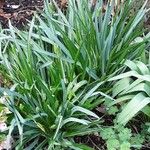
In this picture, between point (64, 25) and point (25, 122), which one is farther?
point (64, 25)

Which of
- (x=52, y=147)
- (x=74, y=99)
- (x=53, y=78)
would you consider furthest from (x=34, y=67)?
(x=52, y=147)

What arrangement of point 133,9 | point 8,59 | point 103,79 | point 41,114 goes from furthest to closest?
point 133,9 → point 8,59 → point 103,79 → point 41,114

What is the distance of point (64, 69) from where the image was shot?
3.42 meters

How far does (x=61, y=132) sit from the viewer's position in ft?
10.6

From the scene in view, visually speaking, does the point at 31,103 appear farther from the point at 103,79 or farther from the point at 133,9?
the point at 133,9

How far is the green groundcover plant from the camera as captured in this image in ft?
10.3

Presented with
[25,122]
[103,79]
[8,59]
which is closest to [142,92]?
[103,79]

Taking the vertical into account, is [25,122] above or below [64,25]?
below

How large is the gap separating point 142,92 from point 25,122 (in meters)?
0.89

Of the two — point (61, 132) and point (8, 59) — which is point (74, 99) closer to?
point (61, 132)

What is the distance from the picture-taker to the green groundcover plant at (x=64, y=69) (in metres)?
3.13

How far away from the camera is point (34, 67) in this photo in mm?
3387

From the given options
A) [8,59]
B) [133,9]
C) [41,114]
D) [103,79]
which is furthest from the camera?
[133,9]

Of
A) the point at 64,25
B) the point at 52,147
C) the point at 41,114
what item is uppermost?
the point at 64,25
